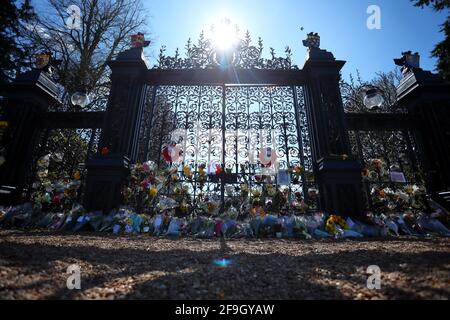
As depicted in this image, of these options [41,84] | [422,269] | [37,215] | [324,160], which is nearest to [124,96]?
[41,84]

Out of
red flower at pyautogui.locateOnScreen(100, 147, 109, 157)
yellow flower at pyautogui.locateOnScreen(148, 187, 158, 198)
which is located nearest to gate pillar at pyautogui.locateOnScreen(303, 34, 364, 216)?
yellow flower at pyautogui.locateOnScreen(148, 187, 158, 198)

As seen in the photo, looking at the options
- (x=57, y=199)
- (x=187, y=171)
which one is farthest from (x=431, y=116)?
(x=57, y=199)

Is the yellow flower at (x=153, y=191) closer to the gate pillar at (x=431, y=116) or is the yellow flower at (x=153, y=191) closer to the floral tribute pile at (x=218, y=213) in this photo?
the floral tribute pile at (x=218, y=213)

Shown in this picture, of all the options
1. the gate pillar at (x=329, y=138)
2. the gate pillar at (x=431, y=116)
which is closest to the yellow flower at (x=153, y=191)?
the gate pillar at (x=329, y=138)

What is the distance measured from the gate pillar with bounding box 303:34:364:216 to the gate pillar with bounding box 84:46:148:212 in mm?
4979

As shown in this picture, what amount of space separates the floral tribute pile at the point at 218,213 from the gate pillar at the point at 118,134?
303 mm

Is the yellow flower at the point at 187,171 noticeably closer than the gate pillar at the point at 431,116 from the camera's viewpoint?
Yes

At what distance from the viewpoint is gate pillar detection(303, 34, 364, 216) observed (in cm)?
586

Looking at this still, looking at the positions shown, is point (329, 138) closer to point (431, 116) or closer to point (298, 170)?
point (298, 170)

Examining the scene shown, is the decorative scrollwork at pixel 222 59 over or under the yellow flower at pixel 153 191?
over

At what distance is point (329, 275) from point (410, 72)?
7661mm

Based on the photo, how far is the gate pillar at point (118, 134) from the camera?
595cm

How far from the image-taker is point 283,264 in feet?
8.96

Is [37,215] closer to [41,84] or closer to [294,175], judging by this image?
[41,84]
